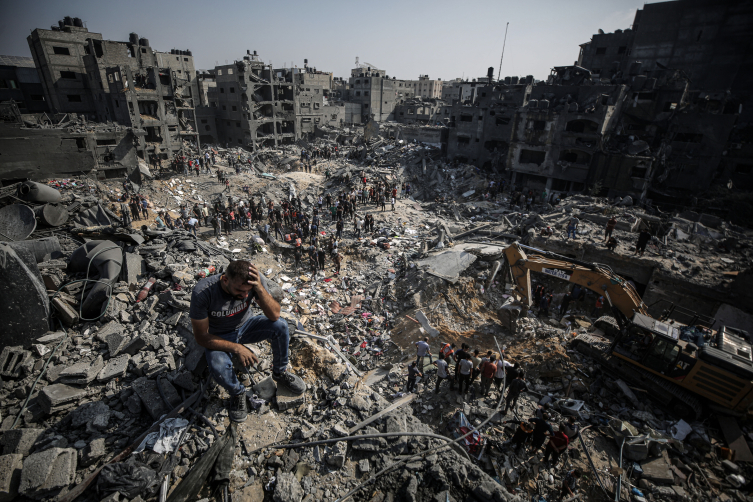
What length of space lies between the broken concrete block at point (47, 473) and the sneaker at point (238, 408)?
1532 mm

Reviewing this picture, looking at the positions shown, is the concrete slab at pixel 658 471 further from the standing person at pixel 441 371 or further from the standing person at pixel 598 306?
the standing person at pixel 598 306

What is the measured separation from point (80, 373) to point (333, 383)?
133 inches

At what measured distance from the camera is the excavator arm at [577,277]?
8875 mm

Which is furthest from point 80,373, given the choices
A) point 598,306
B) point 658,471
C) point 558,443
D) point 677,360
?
point 598,306

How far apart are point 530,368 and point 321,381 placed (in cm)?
590

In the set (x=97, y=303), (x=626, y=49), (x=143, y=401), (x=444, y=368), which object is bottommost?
(x=444, y=368)

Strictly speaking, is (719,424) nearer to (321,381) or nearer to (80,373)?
(321,381)

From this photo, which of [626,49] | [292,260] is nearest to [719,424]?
[292,260]

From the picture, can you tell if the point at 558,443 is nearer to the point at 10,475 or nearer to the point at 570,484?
the point at 570,484

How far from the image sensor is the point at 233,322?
3.93 meters

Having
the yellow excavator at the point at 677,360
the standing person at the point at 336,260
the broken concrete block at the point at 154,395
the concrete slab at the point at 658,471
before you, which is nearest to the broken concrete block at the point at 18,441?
the broken concrete block at the point at 154,395

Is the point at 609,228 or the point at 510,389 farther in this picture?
the point at 609,228

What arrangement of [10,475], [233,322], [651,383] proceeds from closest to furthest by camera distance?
1. [10,475]
2. [233,322]
3. [651,383]

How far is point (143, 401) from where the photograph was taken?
162 inches
